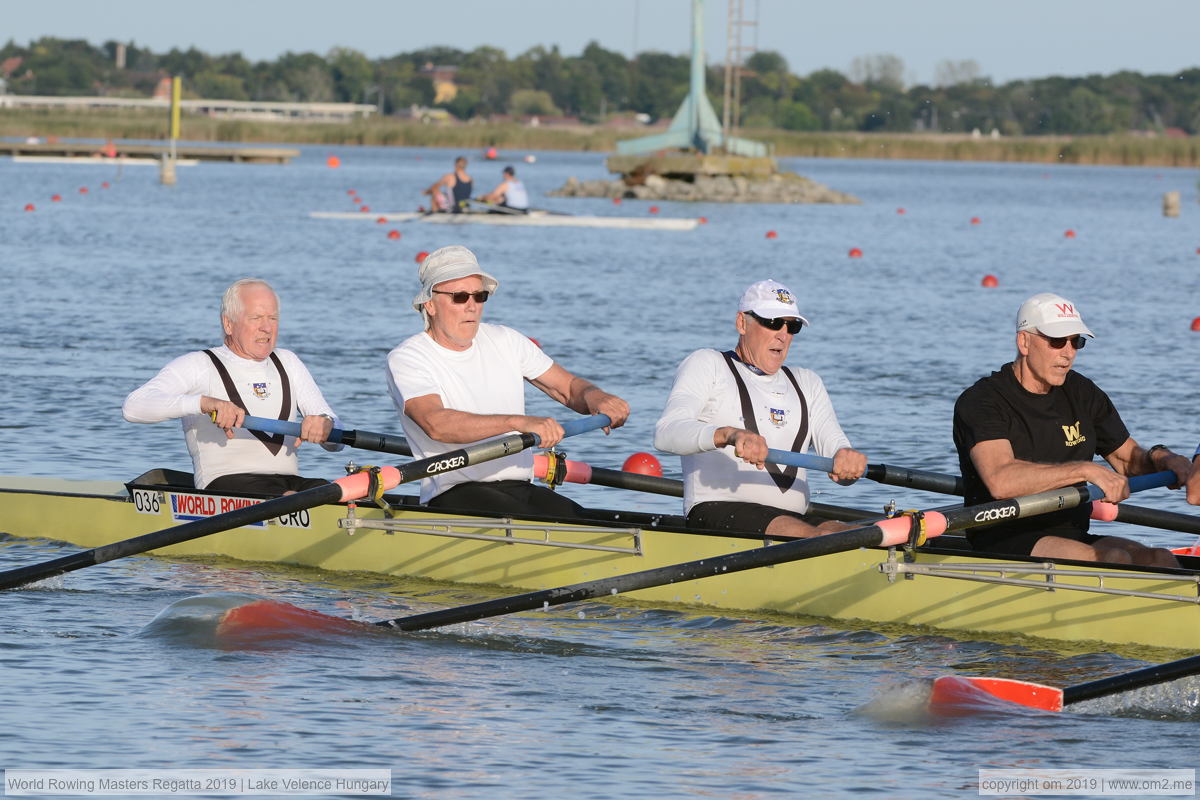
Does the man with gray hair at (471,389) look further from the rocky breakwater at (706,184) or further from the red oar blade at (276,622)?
the rocky breakwater at (706,184)

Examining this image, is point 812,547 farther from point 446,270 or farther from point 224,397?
point 224,397

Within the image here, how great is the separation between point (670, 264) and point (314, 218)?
13.7 m

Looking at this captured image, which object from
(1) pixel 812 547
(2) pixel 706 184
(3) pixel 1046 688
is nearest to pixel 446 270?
(1) pixel 812 547

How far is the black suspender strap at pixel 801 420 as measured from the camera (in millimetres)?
7980

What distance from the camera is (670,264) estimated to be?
104 ft

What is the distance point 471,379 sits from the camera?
8.48 m

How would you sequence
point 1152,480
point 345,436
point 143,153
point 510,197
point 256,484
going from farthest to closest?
point 143,153 < point 510,197 < point 256,484 < point 345,436 < point 1152,480

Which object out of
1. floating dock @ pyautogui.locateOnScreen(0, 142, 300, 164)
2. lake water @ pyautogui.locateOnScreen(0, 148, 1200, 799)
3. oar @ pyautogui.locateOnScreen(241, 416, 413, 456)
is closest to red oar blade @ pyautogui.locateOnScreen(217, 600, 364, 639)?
lake water @ pyautogui.locateOnScreen(0, 148, 1200, 799)

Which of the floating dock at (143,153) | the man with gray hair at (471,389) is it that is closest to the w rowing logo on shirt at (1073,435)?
the man with gray hair at (471,389)

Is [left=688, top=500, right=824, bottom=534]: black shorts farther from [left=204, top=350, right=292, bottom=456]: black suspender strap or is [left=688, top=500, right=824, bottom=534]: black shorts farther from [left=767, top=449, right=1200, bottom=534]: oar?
[left=204, top=350, right=292, bottom=456]: black suspender strap

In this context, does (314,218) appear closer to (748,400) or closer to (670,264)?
(670,264)

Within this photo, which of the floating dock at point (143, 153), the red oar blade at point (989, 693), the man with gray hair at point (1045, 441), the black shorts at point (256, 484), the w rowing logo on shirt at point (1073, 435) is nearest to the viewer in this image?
the red oar blade at point (989, 693)

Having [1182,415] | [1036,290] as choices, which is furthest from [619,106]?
[1182,415]
